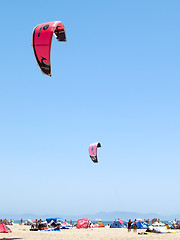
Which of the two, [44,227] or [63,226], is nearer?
[44,227]

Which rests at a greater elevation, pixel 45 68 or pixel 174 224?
pixel 45 68

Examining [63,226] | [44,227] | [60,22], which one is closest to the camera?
[60,22]

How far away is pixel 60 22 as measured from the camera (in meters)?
15.7

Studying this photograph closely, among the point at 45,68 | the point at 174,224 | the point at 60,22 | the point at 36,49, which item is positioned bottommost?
the point at 174,224

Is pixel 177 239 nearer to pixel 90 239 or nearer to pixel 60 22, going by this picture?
pixel 90 239

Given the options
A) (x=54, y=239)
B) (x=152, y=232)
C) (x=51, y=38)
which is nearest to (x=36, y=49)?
(x=51, y=38)

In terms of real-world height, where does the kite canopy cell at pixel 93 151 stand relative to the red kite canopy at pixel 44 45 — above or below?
below

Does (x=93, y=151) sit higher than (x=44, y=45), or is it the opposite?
(x=44, y=45)

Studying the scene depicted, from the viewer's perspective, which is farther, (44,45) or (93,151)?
(93,151)

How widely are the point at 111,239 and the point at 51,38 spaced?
1159 centimetres

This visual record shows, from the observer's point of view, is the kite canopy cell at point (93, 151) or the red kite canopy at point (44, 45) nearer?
the red kite canopy at point (44, 45)

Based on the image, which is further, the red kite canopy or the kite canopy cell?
the kite canopy cell

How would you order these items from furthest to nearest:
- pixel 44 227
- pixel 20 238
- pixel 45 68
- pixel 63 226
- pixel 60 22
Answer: pixel 63 226, pixel 44 227, pixel 20 238, pixel 60 22, pixel 45 68

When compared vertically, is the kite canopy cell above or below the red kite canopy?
below
